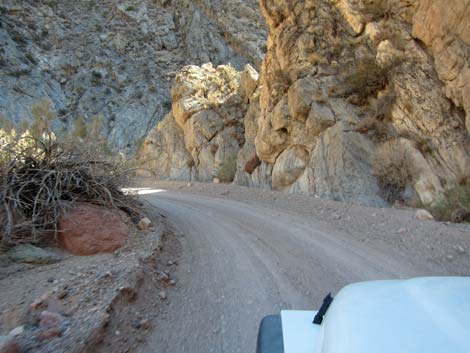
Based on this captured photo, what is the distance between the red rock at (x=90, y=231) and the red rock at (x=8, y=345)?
171cm

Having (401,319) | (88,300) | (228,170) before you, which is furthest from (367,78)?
(401,319)

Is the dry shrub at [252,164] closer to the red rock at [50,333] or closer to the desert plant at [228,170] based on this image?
the desert plant at [228,170]

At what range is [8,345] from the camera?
1976mm

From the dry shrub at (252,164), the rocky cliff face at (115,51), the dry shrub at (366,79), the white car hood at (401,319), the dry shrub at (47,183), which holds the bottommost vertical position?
the white car hood at (401,319)

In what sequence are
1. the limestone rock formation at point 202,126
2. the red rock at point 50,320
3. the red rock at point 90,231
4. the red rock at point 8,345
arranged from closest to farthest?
the red rock at point 8,345
the red rock at point 50,320
the red rock at point 90,231
the limestone rock formation at point 202,126

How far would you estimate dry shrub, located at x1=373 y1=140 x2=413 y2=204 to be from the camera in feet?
26.4

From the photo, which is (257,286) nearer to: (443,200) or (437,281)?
(437,281)

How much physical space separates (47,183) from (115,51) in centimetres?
3588

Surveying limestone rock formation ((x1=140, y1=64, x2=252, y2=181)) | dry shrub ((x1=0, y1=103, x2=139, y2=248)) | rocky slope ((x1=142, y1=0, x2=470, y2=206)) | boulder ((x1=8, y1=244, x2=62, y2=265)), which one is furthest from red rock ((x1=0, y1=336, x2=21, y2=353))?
limestone rock formation ((x1=140, y1=64, x2=252, y2=181))

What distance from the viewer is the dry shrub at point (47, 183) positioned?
3.60 metres

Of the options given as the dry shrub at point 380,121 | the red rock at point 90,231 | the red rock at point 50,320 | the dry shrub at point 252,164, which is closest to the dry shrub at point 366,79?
the dry shrub at point 380,121

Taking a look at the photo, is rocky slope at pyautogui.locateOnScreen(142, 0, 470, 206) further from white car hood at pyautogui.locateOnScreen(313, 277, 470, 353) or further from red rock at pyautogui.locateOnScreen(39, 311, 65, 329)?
red rock at pyautogui.locateOnScreen(39, 311, 65, 329)

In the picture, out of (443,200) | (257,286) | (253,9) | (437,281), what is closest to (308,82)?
(443,200)

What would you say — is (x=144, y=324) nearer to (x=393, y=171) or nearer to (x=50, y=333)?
(x=50, y=333)
